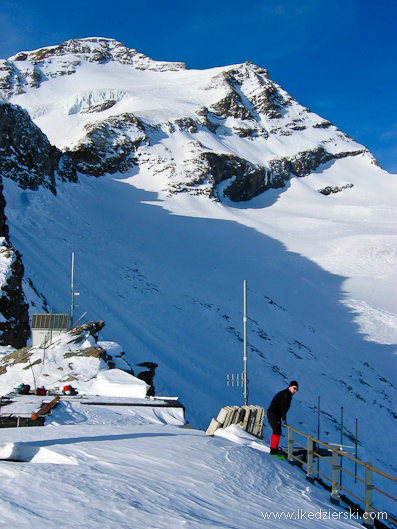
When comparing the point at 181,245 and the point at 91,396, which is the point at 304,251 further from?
the point at 91,396

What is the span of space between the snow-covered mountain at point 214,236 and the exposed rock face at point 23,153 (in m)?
0.20

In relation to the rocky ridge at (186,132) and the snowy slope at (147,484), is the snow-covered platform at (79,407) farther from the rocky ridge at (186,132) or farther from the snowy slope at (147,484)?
the rocky ridge at (186,132)

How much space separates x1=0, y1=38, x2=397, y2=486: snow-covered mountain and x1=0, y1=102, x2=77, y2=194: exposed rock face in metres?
0.20

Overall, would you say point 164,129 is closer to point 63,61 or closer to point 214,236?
point 214,236

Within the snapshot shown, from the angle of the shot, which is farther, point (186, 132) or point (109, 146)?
point (186, 132)

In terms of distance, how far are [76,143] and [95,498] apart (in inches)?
2859

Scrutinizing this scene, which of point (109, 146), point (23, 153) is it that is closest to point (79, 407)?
point (23, 153)

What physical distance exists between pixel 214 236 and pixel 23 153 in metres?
22.4

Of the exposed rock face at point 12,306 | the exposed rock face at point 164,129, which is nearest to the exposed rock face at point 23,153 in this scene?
the exposed rock face at point 164,129

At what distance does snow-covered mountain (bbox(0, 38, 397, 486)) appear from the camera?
25.0 metres

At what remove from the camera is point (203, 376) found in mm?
22422

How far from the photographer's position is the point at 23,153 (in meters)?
47.1

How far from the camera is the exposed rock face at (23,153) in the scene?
44.3 m

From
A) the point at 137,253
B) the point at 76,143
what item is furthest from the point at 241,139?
the point at 137,253
